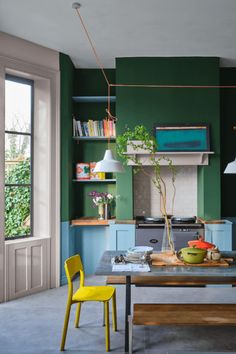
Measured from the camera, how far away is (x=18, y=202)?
459 centimetres

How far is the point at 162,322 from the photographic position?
8.67 feet

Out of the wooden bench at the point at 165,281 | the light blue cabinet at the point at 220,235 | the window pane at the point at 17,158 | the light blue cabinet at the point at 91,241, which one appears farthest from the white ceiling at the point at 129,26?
the wooden bench at the point at 165,281

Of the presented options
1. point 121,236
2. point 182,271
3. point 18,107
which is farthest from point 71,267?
point 18,107

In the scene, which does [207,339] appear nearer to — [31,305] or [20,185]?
[31,305]

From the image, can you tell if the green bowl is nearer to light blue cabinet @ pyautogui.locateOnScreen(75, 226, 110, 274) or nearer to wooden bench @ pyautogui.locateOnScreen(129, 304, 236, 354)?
wooden bench @ pyautogui.locateOnScreen(129, 304, 236, 354)

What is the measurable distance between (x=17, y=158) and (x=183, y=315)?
2.91 m

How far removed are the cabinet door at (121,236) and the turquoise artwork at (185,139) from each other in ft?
4.05

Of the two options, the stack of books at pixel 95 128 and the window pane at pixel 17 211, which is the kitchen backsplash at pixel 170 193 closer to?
the stack of books at pixel 95 128

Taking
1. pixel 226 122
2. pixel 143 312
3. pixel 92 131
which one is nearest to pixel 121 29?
pixel 92 131

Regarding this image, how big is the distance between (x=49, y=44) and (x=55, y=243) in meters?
2.68

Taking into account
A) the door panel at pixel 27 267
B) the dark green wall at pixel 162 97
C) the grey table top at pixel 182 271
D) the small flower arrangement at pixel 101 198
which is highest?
the dark green wall at pixel 162 97

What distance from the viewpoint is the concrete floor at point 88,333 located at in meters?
2.94

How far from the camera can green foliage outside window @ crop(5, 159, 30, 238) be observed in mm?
4441

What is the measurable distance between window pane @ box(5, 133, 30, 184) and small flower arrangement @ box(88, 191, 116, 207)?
1101 mm
